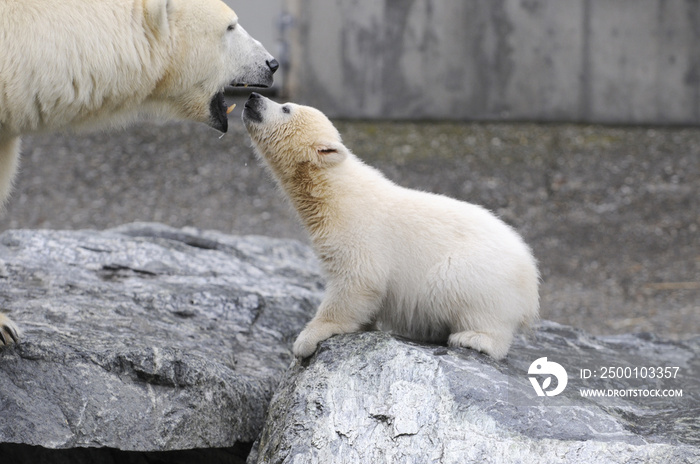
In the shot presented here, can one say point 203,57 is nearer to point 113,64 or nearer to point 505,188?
point 113,64

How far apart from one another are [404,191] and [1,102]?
1534 millimetres

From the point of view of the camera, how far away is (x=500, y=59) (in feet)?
30.0

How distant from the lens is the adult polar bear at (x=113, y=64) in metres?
3.20

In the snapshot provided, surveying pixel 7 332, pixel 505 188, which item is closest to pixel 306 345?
pixel 7 332

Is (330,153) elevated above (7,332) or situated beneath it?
elevated above

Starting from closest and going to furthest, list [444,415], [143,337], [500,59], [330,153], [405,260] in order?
[444,415]
[405,260]
[330,153]
[143,337]
[500,59]

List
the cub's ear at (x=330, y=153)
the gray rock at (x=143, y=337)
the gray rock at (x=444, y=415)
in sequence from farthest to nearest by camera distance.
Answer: the cub's ear at (x=330, y=153), the gray rock at (x=143, y=337), the gray rock at (x=444, y=415)

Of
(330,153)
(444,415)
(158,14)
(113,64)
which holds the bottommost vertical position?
(444,415)

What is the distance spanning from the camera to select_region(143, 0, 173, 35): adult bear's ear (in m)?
3.35

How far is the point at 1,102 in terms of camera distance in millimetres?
3188

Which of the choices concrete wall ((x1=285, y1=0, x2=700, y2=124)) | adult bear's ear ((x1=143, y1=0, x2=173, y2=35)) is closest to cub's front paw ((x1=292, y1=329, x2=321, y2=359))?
adult bear's ear ((x1=143, y1=0, x2=173, y2=35))

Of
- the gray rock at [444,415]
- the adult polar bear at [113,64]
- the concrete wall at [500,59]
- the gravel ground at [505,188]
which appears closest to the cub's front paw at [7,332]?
the adult polar bear at [113,64]

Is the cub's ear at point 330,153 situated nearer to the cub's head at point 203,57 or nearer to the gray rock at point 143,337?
the cub's head at point 203,57

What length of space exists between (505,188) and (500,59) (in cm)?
172
